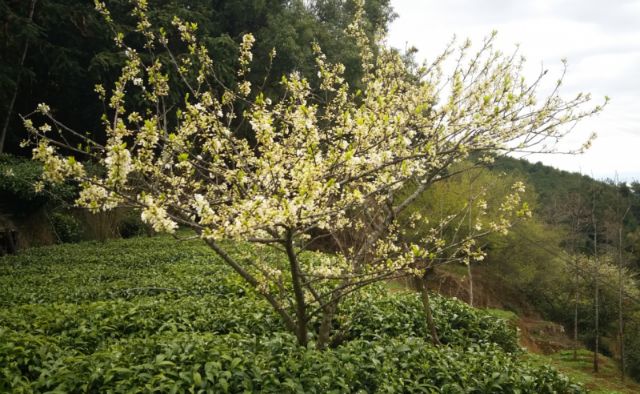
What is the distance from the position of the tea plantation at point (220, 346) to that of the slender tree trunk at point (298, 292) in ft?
→ 0.53

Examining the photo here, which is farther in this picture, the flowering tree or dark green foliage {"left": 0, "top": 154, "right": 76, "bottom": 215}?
dark green foliage {"left": 0, "top": 154, "right": 76, "bottom": 215}

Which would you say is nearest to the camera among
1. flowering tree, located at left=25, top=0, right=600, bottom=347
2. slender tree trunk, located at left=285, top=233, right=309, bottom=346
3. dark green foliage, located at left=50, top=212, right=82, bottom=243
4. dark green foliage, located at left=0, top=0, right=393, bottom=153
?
flowering tree, located at left=25, top=0, right=600, bottom=347

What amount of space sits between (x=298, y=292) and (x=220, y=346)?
2.99 feet

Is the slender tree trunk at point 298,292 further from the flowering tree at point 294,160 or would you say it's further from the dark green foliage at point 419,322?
the dark green foliage at point 419,322

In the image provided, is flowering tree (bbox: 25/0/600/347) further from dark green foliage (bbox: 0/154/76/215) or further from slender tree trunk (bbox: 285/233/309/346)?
dark green foliage (bbox: 0/154/76/215)

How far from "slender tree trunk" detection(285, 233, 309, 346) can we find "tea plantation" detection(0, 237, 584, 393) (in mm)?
161

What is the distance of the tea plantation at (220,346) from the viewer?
3.88m

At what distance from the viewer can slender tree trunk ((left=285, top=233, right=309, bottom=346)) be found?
3816mm

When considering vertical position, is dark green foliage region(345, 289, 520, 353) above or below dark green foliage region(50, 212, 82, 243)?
Answer: below

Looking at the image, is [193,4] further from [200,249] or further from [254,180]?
[254,180]

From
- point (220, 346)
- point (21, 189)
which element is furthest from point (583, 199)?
point (220, 346)

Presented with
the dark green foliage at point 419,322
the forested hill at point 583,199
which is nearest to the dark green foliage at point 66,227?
the dark green foliage at point 419,322

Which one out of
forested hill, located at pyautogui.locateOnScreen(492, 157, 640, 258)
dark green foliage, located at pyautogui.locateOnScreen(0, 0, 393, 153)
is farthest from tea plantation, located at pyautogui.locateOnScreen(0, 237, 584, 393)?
forested hill, located at pyautogui.locateOnScreen(492, 157, 640, 258)

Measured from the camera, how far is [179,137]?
470 centimetres
